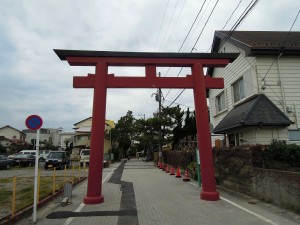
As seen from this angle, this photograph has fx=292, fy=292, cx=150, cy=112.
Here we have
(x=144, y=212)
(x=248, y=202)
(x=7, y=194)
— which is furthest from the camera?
(x=7, y=194)

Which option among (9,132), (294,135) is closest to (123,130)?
(9,132)

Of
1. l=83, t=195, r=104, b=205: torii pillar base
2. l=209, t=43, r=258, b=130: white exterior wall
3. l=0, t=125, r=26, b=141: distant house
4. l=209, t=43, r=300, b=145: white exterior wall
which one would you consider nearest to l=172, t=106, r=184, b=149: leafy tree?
l=209, t=43, r=258, b=130: white exterior wall

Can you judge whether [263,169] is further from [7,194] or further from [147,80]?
[7,194]

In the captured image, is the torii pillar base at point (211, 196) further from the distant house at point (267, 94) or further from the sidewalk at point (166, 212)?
the distant house at point (267, 94)

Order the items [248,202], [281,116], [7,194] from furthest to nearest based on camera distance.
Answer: [281,116] < [7,194] < [248,202]

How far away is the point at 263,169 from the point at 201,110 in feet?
10.3

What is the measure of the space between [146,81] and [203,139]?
3209 millimetres

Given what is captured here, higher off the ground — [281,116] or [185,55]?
[185,55]

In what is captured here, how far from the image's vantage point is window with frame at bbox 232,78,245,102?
16244mm

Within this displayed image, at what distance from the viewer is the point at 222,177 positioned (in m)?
13.9

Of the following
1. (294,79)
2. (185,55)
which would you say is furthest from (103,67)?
(294,79)

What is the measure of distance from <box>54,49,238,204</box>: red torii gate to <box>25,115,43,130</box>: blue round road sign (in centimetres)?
259

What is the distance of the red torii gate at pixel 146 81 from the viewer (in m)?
10.7

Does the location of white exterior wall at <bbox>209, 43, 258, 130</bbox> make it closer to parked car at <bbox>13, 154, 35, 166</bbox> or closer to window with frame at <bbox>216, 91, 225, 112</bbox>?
window with frame at <bbox>216, 91, 225, 112</bbox>
